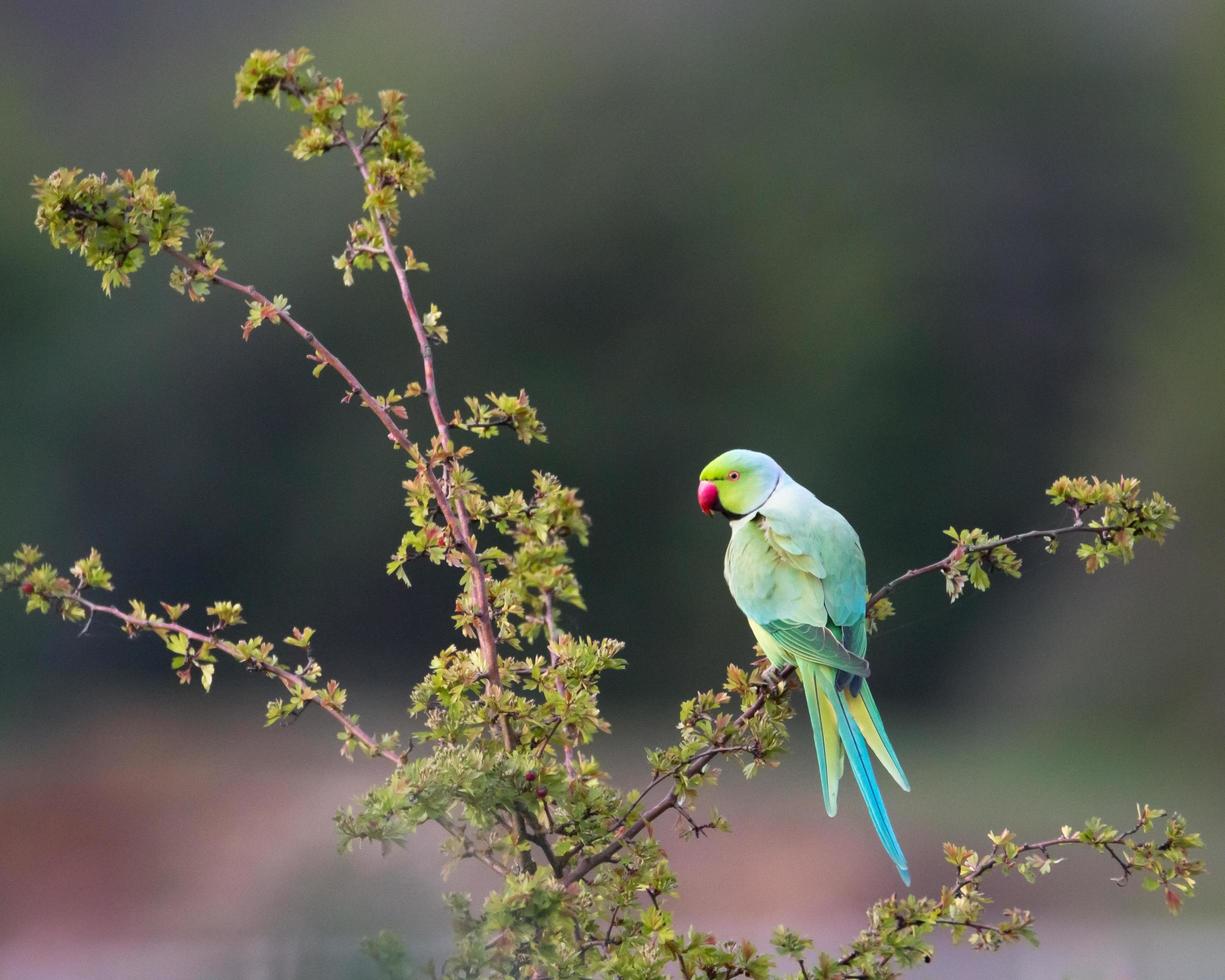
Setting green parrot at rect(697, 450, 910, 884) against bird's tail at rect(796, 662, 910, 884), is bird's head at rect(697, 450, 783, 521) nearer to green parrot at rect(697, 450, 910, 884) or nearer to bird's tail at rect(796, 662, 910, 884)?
green parrot at rect(697, 450, 910, 884)

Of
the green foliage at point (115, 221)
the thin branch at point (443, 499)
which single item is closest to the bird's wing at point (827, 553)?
the thin branch at point (443, 499)

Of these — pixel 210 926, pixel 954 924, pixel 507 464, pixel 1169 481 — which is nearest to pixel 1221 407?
pixel 1169 481

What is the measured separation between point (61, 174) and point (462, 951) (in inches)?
23.2

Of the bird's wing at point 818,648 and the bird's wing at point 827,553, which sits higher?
the bird's wing at point 827,553

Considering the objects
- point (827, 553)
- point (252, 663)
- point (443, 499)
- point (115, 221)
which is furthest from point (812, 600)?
point (115, 221)

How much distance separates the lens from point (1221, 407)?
13.8ft

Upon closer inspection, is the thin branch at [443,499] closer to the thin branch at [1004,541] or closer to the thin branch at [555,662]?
the thin branch at [555,662]

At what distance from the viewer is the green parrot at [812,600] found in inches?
43.6

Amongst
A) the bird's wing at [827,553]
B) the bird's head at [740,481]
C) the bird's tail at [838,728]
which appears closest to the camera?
the bird's tail at [838,728]

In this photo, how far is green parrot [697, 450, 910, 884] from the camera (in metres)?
1.11

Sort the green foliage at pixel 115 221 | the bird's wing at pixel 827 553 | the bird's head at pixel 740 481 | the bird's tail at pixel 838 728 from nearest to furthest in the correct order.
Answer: the green foliage at pixel 115 221 → the bird's tail at pixel 838 728 → the bird's wing at pixel 827 553 → the bird's head at pixel 740 481

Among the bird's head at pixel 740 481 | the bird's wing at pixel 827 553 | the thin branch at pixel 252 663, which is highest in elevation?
the bird's head at pixel 740 481

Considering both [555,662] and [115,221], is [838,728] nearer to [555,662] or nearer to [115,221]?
[555,662]

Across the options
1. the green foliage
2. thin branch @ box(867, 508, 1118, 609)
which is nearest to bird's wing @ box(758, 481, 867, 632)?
thin branch @ box(867, 508, 1118, 609)
